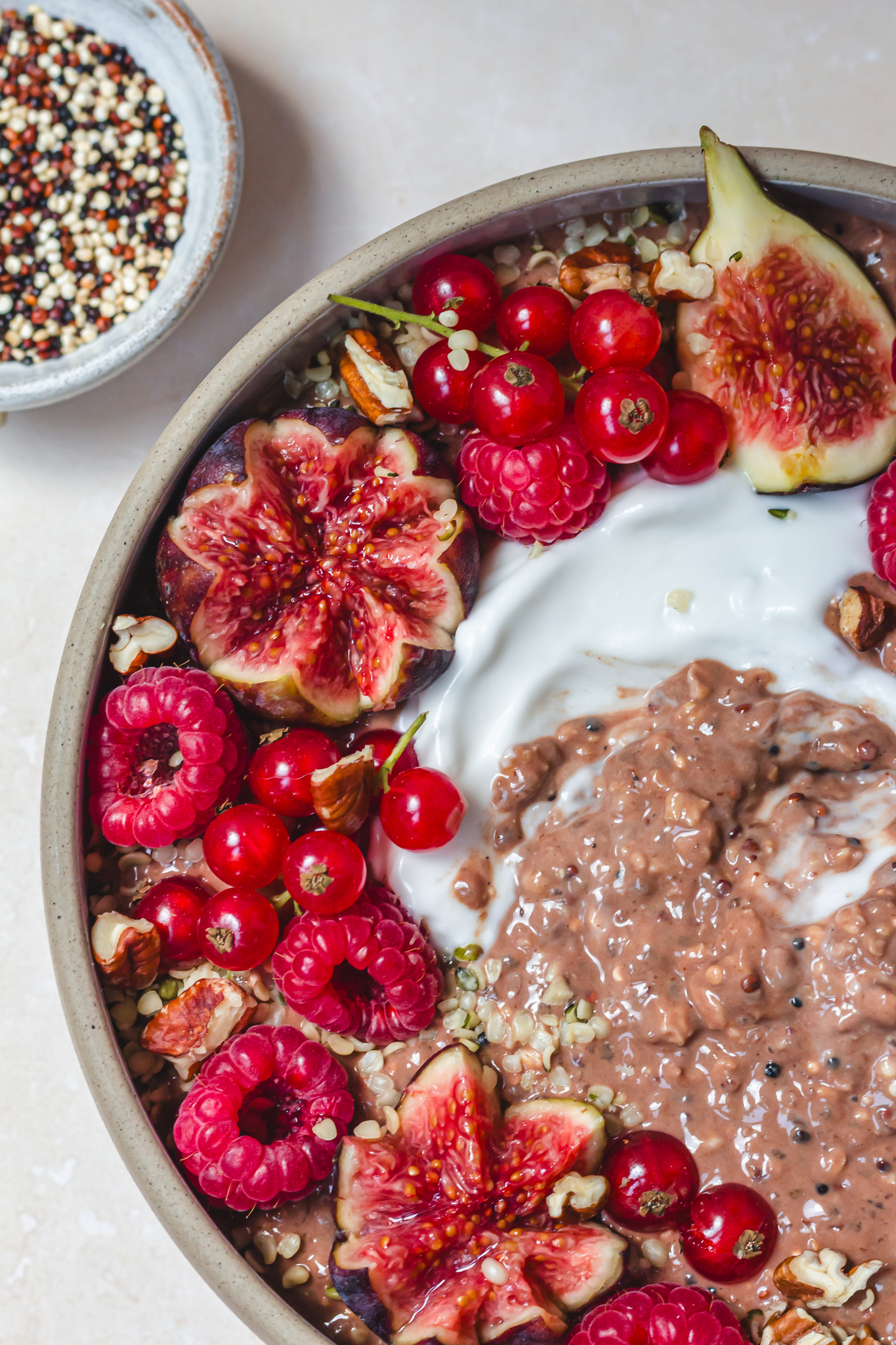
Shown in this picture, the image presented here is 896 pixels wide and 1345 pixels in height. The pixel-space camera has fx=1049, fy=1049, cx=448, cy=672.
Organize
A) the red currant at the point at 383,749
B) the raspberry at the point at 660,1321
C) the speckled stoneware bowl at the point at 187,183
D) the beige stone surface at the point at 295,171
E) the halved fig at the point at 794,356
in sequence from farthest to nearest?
the beige stone surface at the point at 295,171 → the speckled stoneware bowl at the point at 187,183 → the red currant at the point at 383,749 → the halved fig at the point at 794,356 → the raspberry at the point at 660,1321

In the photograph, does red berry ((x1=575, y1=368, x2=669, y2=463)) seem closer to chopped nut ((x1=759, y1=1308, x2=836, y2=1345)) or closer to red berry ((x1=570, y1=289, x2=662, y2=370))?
red berry ((x1=570, y1=289, x2=662, y2=370))

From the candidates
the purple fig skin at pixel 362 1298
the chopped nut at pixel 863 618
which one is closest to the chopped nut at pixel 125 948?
the purple fig skin at pixel 362 1298

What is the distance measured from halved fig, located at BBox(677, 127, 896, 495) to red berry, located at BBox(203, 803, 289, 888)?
840 mm

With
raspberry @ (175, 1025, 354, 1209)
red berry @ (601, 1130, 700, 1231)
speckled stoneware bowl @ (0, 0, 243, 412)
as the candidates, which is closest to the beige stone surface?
speckled stoneware bowl @ (0, 0, 243, 412)

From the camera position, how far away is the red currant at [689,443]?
4.71ft

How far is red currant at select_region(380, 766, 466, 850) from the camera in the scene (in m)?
1.43

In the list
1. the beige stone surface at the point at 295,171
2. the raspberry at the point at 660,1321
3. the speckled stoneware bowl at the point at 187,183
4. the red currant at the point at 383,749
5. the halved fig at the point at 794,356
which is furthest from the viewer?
the beige stone surface at the point at 295,171

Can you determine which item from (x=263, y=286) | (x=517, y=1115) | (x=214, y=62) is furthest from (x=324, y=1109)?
(x=214, y=62)

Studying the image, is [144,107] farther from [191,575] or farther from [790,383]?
[790,383]

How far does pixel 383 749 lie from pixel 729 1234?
80cm

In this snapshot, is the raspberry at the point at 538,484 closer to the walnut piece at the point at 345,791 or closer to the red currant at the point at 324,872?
the walnut piece at the point at 345,791

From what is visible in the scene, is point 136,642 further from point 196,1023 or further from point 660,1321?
point 660,1321

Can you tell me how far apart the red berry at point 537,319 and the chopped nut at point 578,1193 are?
3.74ft

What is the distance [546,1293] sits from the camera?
1.42 meters
